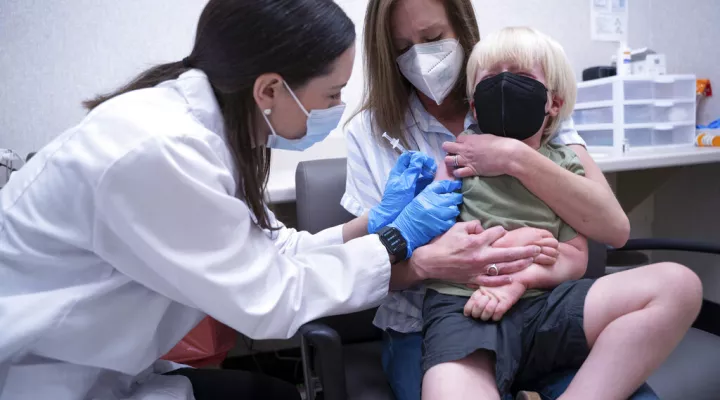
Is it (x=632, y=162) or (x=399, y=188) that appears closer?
(x=399, y=188)

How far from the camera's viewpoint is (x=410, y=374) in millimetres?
1147

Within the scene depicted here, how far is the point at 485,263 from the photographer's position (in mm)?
1096

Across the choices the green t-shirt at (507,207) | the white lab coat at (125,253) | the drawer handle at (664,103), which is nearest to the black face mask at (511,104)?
the green t-shirt at (507,207)

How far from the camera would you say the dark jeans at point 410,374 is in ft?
3.31

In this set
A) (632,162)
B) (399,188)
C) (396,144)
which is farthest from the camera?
(632,162)

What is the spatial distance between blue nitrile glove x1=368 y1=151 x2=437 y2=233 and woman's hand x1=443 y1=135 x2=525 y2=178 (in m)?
0.08

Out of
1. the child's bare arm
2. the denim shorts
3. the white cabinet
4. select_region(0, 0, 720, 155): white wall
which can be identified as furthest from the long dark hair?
the white cabinet

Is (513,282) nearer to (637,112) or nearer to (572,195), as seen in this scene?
(572,195)

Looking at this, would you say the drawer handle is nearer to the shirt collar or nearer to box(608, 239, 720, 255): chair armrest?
box(608, 239, 720, 255): chair armrest

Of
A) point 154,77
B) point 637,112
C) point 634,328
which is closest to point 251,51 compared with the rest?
point 154,77

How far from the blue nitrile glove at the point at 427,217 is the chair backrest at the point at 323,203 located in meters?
0.32

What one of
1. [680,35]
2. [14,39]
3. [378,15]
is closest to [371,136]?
[378,15]

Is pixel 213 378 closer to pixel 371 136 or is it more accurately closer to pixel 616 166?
pixel 371 136

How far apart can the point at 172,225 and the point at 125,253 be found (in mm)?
111
